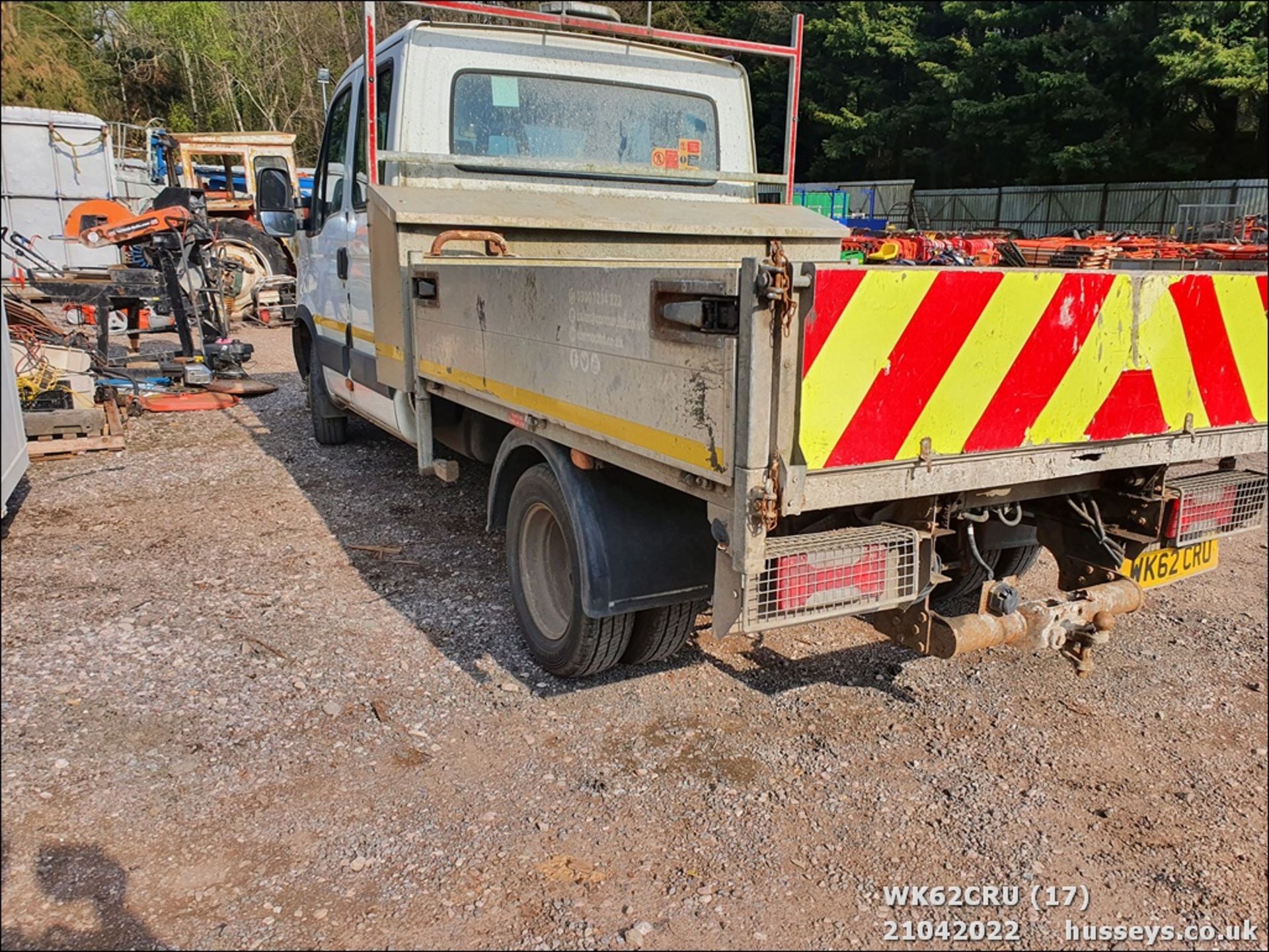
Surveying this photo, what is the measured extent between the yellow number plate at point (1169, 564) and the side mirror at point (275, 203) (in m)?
5.36

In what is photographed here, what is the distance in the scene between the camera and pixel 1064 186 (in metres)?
29.9

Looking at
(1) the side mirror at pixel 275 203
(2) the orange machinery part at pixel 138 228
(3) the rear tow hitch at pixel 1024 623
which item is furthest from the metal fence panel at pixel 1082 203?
(3) the rear tow hitch at pixel 1024 623

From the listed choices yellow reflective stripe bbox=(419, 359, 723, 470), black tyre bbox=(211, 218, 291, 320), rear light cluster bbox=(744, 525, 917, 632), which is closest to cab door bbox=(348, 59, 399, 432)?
yellow reflective stripe bbox=(419, 359, 723, 470)

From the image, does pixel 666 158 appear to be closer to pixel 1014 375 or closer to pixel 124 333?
pixel 1014 375

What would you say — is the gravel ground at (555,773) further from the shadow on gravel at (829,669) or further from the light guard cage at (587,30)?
the light guard cage at (587,30)

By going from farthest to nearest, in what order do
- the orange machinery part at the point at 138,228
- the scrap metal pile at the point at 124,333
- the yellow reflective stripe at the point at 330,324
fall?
the orange machinery part at the point at 138,228, the scrap metal pile at the point at 124,333, the yellow reflective stripe at the point at 330,324

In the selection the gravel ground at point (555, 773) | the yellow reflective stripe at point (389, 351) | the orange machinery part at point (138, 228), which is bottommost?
the gravel ground at point (555, 773)

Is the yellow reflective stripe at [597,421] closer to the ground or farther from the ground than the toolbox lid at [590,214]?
closer to the ground

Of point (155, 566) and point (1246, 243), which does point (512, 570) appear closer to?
point (155, 566)

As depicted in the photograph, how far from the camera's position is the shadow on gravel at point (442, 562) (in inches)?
150

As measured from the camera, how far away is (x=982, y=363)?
2.69 m

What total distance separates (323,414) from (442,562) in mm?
2806

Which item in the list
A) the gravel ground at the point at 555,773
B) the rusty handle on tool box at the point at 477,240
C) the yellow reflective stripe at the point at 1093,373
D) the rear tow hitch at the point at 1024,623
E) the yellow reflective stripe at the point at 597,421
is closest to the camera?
the gravel ground at the point at 555,773

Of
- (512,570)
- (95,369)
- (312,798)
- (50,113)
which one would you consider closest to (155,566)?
(512,570)
